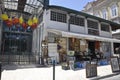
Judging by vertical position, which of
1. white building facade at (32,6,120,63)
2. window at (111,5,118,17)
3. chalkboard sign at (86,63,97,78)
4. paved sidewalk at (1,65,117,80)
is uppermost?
window at (111,5,118,17)

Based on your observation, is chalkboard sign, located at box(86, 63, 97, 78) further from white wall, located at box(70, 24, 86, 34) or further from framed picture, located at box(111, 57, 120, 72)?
white wall, located at box(70, 24, 86, 34)

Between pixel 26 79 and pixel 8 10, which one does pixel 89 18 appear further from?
pixel 26 79

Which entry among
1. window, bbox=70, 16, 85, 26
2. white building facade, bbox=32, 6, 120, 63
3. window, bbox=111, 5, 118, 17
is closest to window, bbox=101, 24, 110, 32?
white building facade, bbox=32, 6, 120, 63

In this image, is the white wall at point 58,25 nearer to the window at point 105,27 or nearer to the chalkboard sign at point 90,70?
the chalkboard sign at point 90,70

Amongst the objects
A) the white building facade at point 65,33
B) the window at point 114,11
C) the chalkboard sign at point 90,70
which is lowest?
the chalkboard sign at point 90,70

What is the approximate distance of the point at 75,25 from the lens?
1641 cm

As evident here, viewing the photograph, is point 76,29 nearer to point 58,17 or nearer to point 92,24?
point 58,17

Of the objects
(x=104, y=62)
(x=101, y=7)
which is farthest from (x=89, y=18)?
(x=101, y=7)

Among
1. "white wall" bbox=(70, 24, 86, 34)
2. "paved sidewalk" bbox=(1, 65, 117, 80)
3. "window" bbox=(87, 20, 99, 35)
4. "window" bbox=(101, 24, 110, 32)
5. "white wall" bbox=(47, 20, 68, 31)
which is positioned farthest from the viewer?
"window" bbox=(101, 24, 110, 32)

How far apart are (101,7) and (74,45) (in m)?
20.2

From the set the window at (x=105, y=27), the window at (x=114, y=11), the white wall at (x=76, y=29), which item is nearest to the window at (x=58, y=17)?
the white wall at (x=76, y=29)

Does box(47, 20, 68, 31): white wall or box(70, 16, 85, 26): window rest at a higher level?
box(70, 16, 85, 26): window

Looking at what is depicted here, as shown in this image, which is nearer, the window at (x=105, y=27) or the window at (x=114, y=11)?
the window at (x=105, y=27)

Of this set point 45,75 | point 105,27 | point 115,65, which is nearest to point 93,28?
point 105,27
